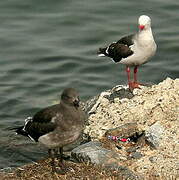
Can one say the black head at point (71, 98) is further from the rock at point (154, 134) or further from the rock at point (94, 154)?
the rock at point (154, 134)

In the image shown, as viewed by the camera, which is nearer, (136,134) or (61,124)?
(61,124)

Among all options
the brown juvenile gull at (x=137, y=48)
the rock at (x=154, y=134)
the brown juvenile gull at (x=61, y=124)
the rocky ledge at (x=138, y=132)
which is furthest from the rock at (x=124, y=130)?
the brown juvenile gull at (x=137, y=48)

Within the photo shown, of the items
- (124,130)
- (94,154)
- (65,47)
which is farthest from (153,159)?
(65,47)

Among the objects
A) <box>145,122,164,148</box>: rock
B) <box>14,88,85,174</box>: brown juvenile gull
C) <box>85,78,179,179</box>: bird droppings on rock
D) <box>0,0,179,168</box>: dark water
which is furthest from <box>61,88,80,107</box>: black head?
<box>0,0,179,168</box>: dark water

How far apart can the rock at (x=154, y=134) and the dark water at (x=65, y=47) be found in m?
5.70

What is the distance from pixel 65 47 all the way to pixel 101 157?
39.6 ft

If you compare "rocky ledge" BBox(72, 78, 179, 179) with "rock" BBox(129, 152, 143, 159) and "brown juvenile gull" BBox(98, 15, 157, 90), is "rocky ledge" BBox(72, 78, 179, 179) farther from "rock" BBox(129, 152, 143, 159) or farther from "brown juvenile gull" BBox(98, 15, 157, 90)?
"brown juvenile gull" BBox(98, 15, 157, 90)

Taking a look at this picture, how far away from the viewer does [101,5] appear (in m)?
24.7

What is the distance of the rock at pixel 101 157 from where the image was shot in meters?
10.0

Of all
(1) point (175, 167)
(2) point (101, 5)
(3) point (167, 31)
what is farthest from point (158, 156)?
(2) point (101, 5)

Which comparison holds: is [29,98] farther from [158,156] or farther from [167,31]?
[158,156]

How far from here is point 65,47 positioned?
72.2 ft

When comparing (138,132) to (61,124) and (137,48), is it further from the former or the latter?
(137,48)

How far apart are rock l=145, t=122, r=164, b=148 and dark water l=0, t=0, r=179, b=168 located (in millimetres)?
5704
